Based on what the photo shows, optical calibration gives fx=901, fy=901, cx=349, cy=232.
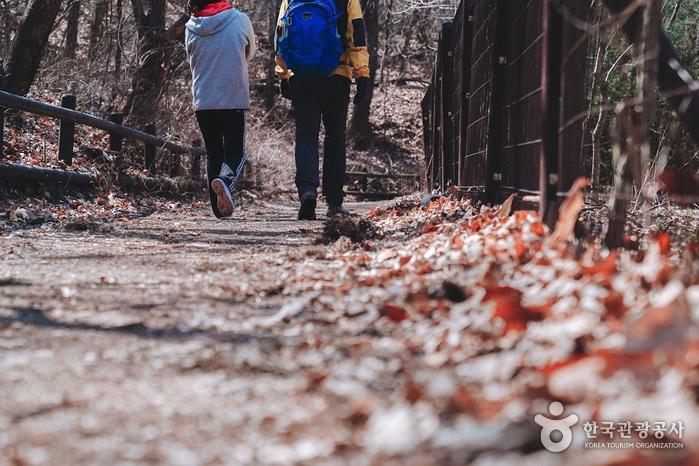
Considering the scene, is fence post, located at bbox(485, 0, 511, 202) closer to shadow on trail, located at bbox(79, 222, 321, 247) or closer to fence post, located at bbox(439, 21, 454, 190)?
shadow on trail, located at bbox(79, 222, 321, 247)

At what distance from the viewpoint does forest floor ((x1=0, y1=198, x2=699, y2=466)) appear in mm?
1663

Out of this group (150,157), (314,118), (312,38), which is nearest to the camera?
(312,38)

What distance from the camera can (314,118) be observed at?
749 centimetres

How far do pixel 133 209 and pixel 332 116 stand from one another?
2777mm

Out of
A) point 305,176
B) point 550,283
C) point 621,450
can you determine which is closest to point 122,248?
point 305,176

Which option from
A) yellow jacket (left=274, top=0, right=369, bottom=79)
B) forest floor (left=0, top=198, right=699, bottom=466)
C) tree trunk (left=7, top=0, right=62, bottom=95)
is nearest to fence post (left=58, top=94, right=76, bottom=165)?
tree trunk (left=7, top=0, right=62, bottom=95)

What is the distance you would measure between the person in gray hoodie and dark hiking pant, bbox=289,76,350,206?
451 millimetres

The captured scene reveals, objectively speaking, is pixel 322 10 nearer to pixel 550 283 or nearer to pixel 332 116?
pixel 332 116

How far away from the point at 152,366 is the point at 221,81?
526cm

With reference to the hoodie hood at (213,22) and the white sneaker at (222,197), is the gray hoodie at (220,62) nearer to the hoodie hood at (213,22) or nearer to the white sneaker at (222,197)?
the hoodie hood at (213,22)

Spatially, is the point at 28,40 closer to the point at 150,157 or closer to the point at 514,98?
the point at 150,157

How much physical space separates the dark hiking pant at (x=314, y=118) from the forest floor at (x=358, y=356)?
11.2 feet

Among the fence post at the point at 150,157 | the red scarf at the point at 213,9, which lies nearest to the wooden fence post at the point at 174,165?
the fence post at the point at 150,157

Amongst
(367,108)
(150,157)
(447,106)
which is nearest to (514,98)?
(447,106)
